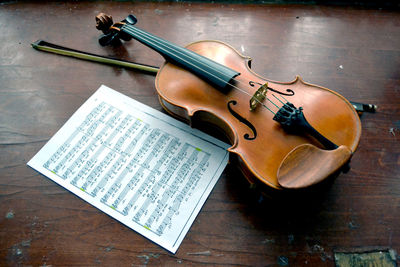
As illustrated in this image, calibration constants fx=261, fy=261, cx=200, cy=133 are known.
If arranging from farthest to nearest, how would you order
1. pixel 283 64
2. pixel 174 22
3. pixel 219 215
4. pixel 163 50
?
pixel 174 22
pixel 283 64
pixel 163 50
pixel 219 215

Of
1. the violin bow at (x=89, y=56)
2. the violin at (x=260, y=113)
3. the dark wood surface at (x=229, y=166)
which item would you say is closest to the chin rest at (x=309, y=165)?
the violin at (x=260, y=113)

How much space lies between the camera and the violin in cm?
73

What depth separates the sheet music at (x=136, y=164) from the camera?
91 cm

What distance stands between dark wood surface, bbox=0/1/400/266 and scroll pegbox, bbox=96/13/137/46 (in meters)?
0.08

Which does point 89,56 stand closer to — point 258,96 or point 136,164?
point 136,164

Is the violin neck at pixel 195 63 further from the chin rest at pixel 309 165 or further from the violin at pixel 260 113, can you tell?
the chin rest at pixel 309 165

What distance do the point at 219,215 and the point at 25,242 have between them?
0.66m

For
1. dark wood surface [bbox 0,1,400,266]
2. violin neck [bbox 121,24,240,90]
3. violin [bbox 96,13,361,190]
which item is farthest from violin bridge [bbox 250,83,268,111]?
dark wood surface [bbox 0,1,400,266]

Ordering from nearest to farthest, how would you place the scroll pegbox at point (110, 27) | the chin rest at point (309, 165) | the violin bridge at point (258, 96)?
the chin rest at point (309, 165), the violin bridge at point (258, 96), the scroll pegbox at point (110, 27)

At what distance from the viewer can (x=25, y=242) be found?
2.90ft

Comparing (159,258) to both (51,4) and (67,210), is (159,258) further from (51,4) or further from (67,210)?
(51,4)

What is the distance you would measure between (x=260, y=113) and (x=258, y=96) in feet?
0.19

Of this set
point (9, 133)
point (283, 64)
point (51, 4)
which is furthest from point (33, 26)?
point (283, 64)

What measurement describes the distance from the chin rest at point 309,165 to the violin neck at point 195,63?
34 cm
